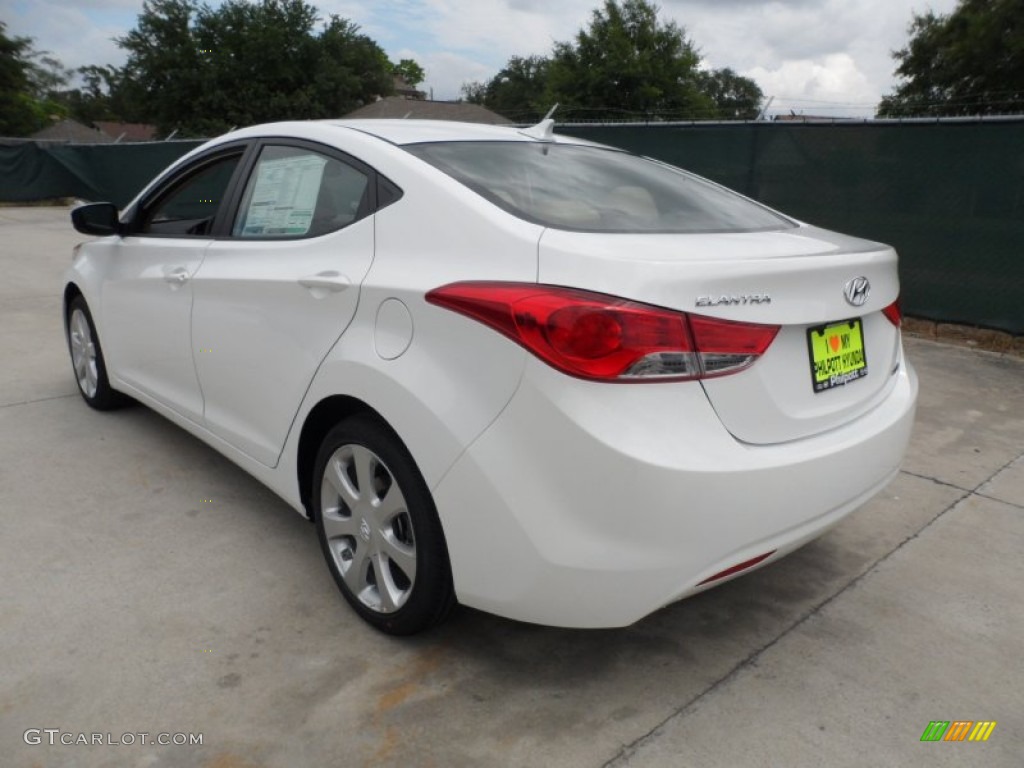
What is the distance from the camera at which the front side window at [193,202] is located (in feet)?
11.4

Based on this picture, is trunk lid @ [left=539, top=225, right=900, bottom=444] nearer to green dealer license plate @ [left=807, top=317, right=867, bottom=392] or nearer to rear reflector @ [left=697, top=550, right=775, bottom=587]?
green dealer license plate @ [left=807, top=317, right=867, bottom=392]

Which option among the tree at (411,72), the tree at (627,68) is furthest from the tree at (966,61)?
the tree at (411,72)

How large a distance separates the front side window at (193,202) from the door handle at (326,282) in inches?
37.8

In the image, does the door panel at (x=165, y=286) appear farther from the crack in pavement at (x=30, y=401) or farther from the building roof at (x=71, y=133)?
the building roof at (x=71, y=133)

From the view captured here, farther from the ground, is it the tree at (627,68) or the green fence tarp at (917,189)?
the tree at (627,68)

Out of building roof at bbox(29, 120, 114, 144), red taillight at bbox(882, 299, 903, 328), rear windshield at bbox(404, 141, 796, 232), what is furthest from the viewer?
building roof at bbox(29, 120, 114, 144)

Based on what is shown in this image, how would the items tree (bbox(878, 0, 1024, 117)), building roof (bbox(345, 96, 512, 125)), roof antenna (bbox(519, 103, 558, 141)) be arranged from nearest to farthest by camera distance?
roof antenna (bbox(519, 103, 558, 141))
tree (bbox(878, 0, 1024, 117))
building roof (bbox(345, 96, 512, 125))

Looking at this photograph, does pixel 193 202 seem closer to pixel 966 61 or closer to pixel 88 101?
pixel 966 61

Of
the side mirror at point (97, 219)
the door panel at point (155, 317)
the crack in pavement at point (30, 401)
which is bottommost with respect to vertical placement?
the crack in pavement at point (30, 401)

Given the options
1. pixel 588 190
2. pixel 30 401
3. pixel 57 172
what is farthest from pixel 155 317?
pixel 57 172

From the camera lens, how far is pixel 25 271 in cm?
1026

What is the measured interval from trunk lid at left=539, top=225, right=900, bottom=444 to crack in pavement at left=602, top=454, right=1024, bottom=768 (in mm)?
758

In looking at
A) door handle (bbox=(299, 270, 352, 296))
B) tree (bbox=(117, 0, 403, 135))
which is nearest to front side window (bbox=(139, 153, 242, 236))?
door handle (bbox=(299, 270, 352, 296))

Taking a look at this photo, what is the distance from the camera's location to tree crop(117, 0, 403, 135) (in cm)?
3912
